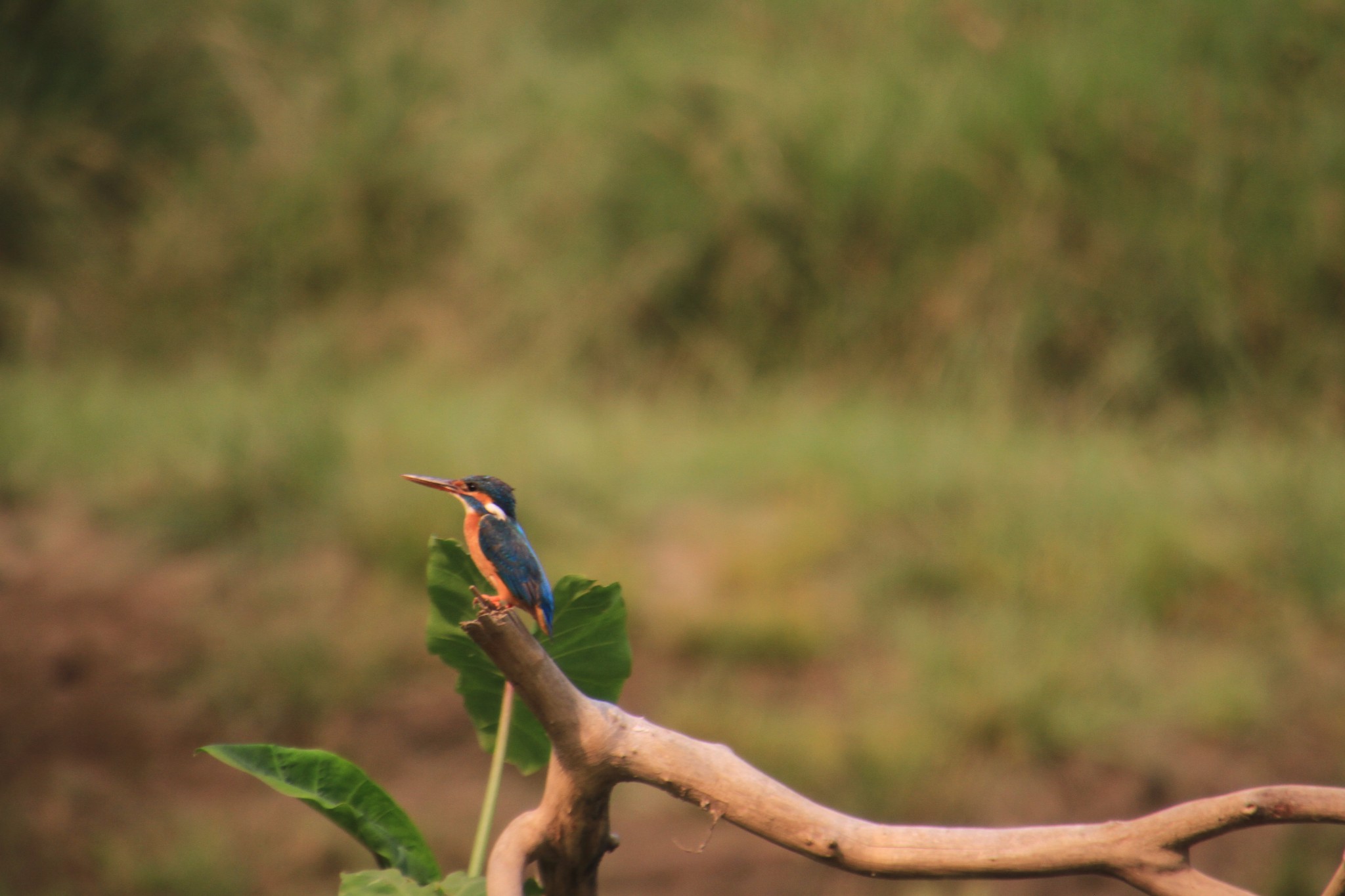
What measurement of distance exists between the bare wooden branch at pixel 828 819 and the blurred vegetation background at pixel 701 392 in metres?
1.56

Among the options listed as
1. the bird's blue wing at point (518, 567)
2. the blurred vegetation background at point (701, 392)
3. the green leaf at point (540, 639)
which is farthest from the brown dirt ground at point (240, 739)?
the bird's blue wing at point (518, 567)

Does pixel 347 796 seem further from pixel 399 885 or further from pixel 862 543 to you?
pixel 862 543

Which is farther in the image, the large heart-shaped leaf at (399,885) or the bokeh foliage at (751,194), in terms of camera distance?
the bokeh foliage at (751,194)

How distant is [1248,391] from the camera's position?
11.7 ft

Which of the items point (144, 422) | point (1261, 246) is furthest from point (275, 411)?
point (1261, 246)

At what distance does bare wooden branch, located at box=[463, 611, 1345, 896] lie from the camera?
52 centimetres

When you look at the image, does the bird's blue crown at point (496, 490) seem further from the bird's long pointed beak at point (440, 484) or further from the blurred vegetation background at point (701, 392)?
the blurred vegetation background at point (701, 392)

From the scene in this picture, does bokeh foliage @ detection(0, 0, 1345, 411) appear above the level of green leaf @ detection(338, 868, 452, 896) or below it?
above

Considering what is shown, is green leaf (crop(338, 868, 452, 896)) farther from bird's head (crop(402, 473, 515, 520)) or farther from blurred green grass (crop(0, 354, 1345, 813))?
blurred green grass (crop(0, 354, 1345, 813))

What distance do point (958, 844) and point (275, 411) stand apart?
112 inches

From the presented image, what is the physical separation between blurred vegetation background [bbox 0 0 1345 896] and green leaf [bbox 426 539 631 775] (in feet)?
4.84

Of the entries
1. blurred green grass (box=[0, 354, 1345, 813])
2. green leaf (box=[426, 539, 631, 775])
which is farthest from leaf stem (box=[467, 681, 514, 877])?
blurred green grass (box=[0, 354, 1345, 813])

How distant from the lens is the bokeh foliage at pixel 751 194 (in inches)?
143

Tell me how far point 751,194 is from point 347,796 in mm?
3539
